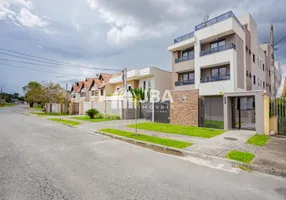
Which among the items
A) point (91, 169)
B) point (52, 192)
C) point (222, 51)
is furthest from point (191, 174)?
point (222, 51)

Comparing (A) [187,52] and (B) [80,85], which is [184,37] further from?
(B) [80,85]

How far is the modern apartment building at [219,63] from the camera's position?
1653 centimetres

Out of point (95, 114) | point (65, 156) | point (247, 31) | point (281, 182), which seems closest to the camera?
point (281, 182)

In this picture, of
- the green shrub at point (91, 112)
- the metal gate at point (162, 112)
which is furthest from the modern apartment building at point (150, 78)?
the metal gate at point (162, 112)

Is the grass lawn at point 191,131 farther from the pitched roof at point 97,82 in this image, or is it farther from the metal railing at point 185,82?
the pitched roof at point 97,82

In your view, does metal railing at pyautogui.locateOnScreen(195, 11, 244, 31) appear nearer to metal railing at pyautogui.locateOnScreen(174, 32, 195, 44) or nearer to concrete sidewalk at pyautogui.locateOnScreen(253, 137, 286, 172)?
metal railing at pyautogui.locateOnScreen(174, 32, 195, 44)

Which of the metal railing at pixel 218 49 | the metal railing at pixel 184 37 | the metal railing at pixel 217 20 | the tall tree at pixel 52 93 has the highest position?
the metal railing at pixel 217 20

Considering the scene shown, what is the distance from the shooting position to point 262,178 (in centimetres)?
445

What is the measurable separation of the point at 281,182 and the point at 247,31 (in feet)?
69.9

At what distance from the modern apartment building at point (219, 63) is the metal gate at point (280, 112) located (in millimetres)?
2864

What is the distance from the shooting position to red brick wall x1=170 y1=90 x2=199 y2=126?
1385 cm

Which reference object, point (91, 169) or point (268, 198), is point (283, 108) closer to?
point (268, 198)

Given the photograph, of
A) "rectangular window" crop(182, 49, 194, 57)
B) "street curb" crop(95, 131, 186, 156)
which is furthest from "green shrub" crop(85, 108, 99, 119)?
"rectangular window" crop(182, 49, 194, 57)

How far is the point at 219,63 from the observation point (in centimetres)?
1753
